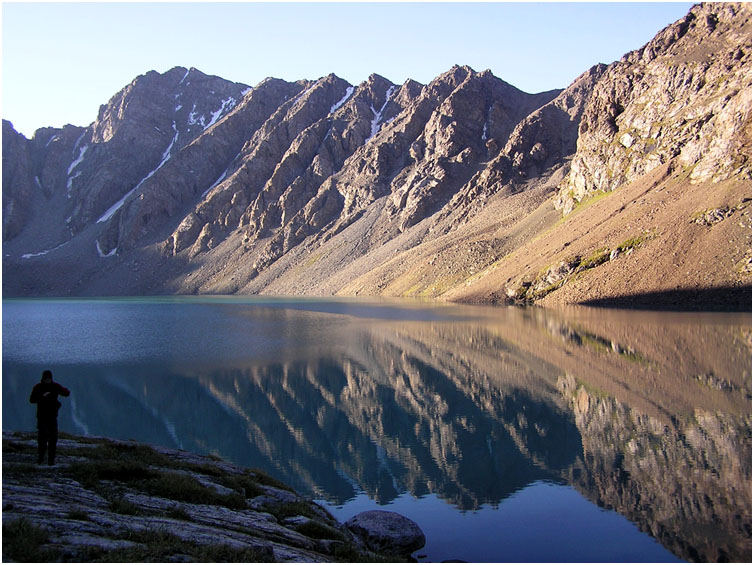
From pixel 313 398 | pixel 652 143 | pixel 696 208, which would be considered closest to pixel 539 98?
pixel 652 143

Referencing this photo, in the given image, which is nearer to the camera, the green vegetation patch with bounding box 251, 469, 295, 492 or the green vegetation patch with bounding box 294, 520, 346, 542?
the green vegetation patch with bounding box 294, 520, 346, 542

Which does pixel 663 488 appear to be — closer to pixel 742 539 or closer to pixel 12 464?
pixel 742 539

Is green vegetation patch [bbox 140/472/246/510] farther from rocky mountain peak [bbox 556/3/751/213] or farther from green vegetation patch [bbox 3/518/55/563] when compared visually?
rocky mountain peak [bbox 556/3/751/213]

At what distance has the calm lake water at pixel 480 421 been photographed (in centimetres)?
1620

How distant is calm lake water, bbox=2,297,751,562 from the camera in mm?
16203

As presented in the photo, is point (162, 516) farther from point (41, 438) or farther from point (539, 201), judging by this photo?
point (539, 201)

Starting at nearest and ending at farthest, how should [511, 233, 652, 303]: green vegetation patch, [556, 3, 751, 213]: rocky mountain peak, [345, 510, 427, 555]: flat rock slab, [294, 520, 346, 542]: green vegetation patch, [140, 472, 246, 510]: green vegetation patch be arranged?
1. [294, 520, 346, 542]: green vegetation patch
2. [140, 472, 246, 510]: green vegetation patch
3. [345, 510, 427, 555]: flat rock slab
4. [511, 233, 652, 303]: green vegetation patch
5. [556, 3, 751, 213]: rocky mountain peak

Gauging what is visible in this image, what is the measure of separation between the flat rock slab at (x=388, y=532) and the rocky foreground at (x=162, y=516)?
0.09ft

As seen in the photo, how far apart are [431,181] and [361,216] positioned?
25.2 m

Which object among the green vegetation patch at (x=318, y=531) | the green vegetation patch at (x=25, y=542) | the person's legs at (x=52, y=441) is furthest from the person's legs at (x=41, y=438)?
the green vegetation patch at (x=318, y=531)

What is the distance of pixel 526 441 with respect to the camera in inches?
943

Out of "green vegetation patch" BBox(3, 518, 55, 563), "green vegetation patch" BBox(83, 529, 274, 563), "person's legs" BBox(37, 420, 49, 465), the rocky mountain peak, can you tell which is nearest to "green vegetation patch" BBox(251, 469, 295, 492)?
"person's legs" BBox(37, 420, 49, 465)

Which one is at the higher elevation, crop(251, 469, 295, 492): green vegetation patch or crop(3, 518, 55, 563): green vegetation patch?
crop(3, 518, 55, 563): green vegetation patch

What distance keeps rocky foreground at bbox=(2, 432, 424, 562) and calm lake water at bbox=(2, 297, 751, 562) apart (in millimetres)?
2059
